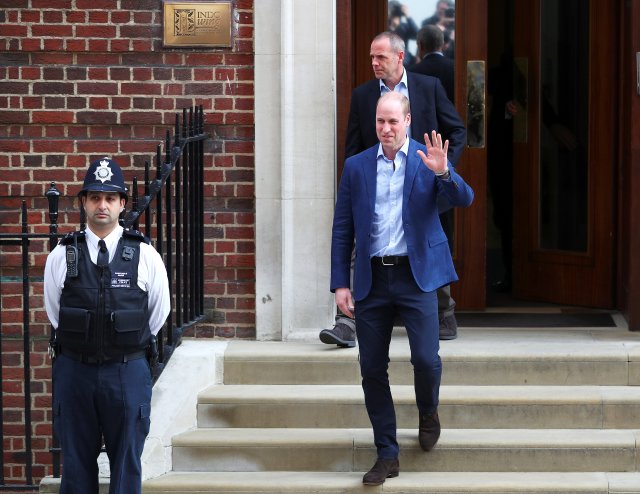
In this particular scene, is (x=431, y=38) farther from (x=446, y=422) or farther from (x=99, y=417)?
(x=99, y=417)

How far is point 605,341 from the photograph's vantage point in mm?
7543

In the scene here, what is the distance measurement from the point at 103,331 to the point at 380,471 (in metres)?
1.63

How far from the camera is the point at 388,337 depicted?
20.7 ft

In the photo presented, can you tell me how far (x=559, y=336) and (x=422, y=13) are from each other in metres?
2.22

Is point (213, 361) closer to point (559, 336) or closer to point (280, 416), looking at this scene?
point (280, 416)

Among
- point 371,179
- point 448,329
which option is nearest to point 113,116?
point 371,179

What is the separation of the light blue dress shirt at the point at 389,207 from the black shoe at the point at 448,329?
1.50 metres

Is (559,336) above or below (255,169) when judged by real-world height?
below

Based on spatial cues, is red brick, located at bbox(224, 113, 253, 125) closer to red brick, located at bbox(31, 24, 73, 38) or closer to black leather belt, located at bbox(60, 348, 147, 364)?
red brick, located at bbox(31, 24, 73, 38)

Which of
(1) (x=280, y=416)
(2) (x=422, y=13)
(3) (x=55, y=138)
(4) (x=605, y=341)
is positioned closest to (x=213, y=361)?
(1) (x=280, y=416)

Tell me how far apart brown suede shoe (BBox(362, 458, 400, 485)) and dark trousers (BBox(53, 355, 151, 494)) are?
3.86 feet

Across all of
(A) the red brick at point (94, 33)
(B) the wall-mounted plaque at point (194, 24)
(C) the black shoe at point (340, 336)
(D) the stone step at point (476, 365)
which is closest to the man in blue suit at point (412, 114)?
(C) the black shoe at point (340, 336)

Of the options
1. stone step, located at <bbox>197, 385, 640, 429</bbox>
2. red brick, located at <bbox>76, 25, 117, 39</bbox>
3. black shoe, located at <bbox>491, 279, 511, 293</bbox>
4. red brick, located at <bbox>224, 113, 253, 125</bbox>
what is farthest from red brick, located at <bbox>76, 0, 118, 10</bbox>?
black shoe, located at <bbox>491, 279, 511, 293</bbox>

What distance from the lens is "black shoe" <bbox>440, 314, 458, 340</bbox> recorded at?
7621mm
